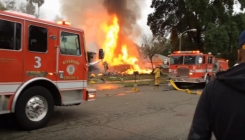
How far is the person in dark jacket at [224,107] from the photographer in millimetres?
1608

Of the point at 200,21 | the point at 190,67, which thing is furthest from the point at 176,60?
the point at 200,21

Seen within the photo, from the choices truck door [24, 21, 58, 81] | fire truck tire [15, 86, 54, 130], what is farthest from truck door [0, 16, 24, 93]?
fire truck tire [15, 86, 54, 130]

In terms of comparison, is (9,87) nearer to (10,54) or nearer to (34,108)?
(10,54)

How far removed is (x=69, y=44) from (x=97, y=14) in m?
27.2

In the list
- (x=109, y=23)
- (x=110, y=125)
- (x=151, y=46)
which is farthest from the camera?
(x=151, y=46)

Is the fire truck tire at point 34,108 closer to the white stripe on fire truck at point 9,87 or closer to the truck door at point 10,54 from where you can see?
the white stripe on fire truck at point 9,87

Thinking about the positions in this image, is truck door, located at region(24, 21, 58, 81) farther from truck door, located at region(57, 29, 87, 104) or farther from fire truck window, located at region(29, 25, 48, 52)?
truck door, located at region(57, 29, 87, 104)

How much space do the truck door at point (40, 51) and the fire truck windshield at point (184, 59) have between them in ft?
42.5

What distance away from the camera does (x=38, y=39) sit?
6.08 meters

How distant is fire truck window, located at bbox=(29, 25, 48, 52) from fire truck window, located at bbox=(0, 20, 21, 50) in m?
0.29

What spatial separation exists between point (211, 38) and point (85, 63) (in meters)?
22.8

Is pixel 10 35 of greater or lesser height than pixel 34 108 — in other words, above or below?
above

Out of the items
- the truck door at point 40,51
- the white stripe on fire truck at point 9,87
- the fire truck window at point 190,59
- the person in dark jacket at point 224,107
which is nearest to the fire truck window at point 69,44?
the truck door at point 40,51

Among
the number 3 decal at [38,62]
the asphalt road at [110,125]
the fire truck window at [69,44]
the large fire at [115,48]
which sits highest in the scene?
the large fire at [115,48]
